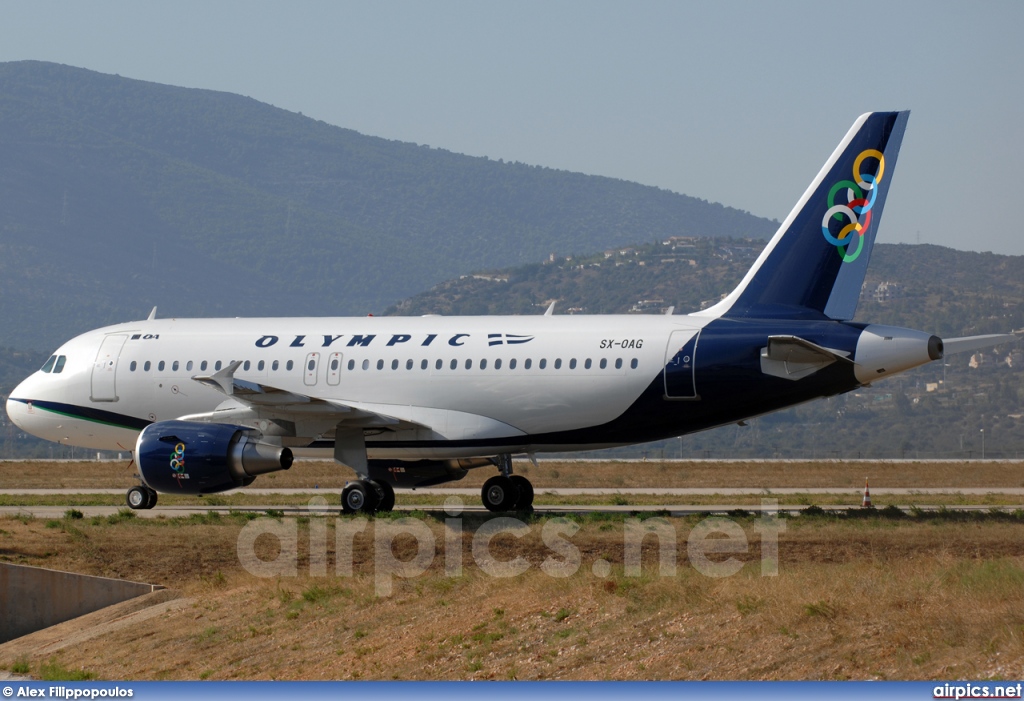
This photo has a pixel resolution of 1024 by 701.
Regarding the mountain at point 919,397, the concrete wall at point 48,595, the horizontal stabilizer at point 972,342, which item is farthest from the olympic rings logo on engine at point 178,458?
the mountain at point 919,397

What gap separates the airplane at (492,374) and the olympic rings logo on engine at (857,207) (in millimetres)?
27

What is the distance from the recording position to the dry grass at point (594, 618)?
13.3m

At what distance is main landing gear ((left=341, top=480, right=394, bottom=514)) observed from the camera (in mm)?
27750

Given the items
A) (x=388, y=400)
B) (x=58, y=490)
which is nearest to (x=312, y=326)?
(x=388, y=400)

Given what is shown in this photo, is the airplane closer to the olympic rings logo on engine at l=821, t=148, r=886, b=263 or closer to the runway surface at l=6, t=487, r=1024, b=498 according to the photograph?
the olympic rings logo on engine at l=821, t=148, r=886, b=263

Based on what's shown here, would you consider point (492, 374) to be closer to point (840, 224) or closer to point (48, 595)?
point (840, 224)

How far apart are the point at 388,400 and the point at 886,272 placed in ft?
590

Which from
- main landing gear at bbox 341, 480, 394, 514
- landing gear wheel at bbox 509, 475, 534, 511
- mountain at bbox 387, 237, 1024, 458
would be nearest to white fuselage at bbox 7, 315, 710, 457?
main landing gear at bbox 341, 480, 394, 514

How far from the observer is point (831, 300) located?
25859 millimetres

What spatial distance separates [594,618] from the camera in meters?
15.4

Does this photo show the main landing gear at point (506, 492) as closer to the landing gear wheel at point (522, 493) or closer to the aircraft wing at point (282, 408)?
the landing gear wheel at point (522, 493)

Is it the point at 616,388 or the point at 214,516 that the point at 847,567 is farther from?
the point at 214,516

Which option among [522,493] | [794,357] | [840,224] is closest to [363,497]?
[522,493]

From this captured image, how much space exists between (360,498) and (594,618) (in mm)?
13014
